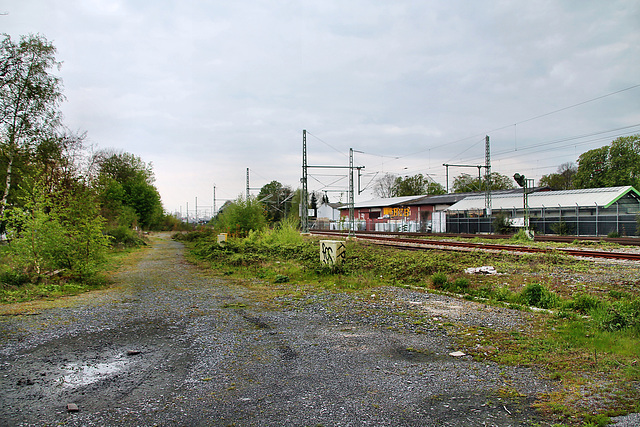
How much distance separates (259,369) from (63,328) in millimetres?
4199

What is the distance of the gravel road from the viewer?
3709 mm

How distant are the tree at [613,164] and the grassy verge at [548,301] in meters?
60.8

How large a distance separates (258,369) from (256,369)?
0.02m

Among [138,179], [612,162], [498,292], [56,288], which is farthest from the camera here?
[612,162]

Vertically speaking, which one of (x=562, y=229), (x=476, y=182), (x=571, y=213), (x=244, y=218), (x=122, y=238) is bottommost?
(x=122, y=238)

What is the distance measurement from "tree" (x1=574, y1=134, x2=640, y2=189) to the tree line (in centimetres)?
6920

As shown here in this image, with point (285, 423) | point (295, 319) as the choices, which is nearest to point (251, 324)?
point (295, 319)

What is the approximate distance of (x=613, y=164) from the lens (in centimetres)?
6438

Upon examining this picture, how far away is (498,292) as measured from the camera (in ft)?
30.3

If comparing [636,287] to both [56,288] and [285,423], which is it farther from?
[56,288]

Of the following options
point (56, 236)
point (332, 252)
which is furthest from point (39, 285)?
point (332, 252)

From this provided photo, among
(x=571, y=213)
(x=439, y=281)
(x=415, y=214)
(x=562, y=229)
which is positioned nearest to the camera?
(x=439, y=281)

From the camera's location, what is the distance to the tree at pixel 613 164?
62625mm

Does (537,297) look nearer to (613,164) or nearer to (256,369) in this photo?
(256,369)
